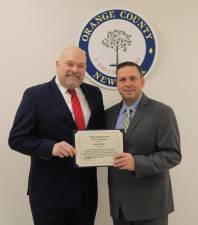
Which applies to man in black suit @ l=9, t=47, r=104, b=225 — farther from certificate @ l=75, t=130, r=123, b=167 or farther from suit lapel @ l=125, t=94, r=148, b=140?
suit lapel @ l=125, t=94, r=148, b=140

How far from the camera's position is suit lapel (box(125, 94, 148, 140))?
1818mm

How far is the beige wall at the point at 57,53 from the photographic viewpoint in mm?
2262

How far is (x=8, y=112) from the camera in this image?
2.29 meters

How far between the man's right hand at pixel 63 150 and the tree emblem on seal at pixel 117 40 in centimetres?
83

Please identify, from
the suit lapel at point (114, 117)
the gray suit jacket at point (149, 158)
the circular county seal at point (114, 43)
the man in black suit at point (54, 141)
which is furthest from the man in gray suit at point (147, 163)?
the circular county seal at point (114, 43)

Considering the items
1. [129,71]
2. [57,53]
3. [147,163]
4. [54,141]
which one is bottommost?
[147,163]

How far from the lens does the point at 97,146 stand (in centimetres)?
177

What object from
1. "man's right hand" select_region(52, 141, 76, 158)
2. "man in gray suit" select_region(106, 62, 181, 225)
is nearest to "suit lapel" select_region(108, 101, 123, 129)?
"man in gray suit" select_region(106, 62, 181, 225)

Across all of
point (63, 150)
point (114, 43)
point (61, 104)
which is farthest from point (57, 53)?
point (63, 150)

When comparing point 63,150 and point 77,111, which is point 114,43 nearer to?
point 77,111

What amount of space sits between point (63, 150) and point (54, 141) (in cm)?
14

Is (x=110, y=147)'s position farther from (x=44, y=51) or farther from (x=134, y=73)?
(x=44, y=51)

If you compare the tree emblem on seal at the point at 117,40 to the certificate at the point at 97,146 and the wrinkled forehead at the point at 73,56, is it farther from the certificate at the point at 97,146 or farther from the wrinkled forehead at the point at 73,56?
the certificate at the point at 97,146

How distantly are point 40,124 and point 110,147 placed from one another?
0.42 metres
